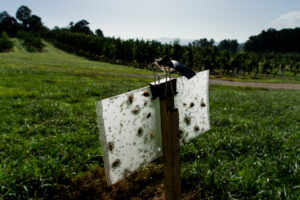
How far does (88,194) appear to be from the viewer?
3143mm

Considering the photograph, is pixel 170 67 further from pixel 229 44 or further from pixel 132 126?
pixel 229 44

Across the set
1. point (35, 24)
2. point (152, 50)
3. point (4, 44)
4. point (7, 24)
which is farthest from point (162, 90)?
point (35, 24)

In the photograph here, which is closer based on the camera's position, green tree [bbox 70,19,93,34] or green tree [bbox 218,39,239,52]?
green tree [bbox 70,19,93,34]

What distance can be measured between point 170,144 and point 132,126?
1.66 ft

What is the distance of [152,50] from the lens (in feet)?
219

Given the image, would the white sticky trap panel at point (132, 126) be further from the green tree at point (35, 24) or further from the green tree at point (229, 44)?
the green tree at point (229, 44)

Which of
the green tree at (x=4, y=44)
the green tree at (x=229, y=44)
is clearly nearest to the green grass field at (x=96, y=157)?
the green tree at (x=4, y=44)

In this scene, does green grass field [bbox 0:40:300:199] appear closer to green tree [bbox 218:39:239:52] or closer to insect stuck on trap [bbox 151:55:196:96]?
insect stuck on trap [bbox 151:55:196:96]

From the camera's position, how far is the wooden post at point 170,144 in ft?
6.96

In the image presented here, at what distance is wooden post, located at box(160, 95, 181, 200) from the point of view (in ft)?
6.96

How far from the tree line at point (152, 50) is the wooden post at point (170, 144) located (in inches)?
808

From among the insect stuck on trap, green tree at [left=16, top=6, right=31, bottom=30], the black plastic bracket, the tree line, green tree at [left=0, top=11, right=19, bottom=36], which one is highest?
green tree at [left=16, top=6, right=31, bottom=30]

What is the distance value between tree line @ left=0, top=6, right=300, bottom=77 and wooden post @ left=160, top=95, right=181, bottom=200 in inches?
808

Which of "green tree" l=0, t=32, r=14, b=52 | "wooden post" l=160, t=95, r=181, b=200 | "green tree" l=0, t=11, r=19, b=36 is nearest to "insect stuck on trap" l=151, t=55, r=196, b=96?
"wooden post" l=160, t=95, r=181, b=200
